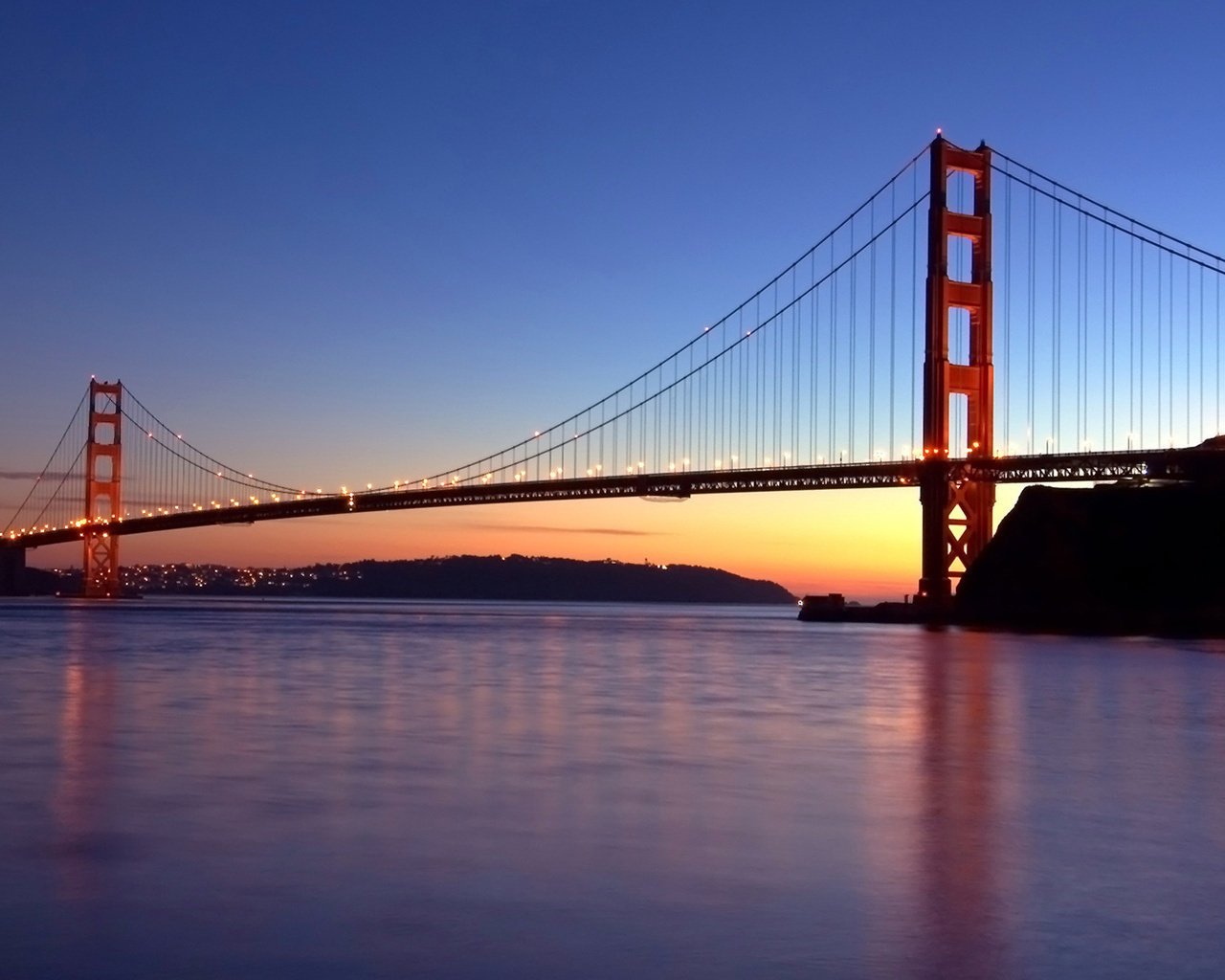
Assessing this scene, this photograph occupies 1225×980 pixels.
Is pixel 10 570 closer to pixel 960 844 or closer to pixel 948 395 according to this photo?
pixel 948 395

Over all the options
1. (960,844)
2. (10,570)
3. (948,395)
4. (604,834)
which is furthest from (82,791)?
(10,570)

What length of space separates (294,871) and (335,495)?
54380mm

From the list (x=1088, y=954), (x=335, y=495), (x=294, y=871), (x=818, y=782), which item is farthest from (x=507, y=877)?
(x=335, y=495)

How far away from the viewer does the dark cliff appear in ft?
154

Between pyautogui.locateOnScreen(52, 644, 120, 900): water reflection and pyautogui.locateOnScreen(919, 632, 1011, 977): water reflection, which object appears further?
pyautogui.locateOnScreen(52, 644, 120, 900): water reflection

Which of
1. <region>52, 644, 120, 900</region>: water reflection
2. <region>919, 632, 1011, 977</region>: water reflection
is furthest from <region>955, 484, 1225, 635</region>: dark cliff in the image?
<region>52, 644, 120, 900</region>: water reflection

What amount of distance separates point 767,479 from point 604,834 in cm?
4058

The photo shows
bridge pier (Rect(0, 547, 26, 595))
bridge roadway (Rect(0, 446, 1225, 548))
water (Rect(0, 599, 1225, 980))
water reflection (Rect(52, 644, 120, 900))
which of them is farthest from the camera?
bridge pier (Rect(0, 547, 26, 595))

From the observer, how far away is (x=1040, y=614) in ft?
157

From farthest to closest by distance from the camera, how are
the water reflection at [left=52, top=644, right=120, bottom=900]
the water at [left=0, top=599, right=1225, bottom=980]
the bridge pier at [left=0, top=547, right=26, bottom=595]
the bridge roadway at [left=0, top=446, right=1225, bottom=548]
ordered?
the bridge pier at [left=0, top=547, right=26, bottom=595] < the bridge roadway at [left=0, top=446, right=1225, bottom=548] < the water reflection at [left=52, top=644, right=120, bottom=900] < the water at [left=0, top=599, right=1225, bottom=980]

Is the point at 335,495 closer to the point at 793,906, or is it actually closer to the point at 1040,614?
the point at 1040,614

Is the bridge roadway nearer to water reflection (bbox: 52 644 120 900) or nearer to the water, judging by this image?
the water

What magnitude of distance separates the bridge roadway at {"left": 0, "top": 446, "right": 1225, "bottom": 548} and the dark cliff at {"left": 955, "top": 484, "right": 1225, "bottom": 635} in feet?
7.92

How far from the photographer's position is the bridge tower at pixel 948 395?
44969mm
